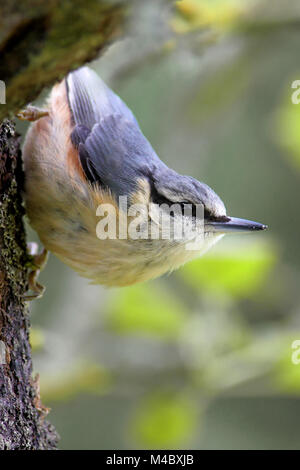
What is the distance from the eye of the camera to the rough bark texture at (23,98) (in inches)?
49.8


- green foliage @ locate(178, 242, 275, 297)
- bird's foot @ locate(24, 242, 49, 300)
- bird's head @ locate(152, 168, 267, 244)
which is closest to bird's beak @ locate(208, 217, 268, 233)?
bird's head @ locate(152, 168, 267, 244)

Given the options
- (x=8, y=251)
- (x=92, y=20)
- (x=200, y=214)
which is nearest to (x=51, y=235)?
(x=8, y=251)

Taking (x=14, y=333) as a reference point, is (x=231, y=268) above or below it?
above

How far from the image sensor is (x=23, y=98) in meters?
1.51

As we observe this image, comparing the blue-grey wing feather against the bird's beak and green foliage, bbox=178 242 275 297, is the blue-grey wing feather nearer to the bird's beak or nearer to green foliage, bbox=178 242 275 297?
the bird's beak

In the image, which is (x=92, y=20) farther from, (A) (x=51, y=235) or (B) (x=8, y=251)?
(A) (x=51, y=235)

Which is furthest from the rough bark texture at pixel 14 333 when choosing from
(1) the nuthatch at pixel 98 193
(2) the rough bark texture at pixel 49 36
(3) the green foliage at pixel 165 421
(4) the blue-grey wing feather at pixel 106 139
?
(3) the green foliage at pixel 165 421

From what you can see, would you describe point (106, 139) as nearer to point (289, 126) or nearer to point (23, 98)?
point (289, 126)

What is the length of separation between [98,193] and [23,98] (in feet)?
3.79

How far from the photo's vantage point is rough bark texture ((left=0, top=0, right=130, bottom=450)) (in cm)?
126

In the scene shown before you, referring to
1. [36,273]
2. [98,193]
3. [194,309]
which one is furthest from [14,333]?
[194,309]

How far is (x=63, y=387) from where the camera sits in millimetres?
3605

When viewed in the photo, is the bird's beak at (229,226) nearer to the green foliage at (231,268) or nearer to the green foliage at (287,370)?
the green foliage at (231,268)

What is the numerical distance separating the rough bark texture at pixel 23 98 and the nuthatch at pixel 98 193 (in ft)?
0.82
